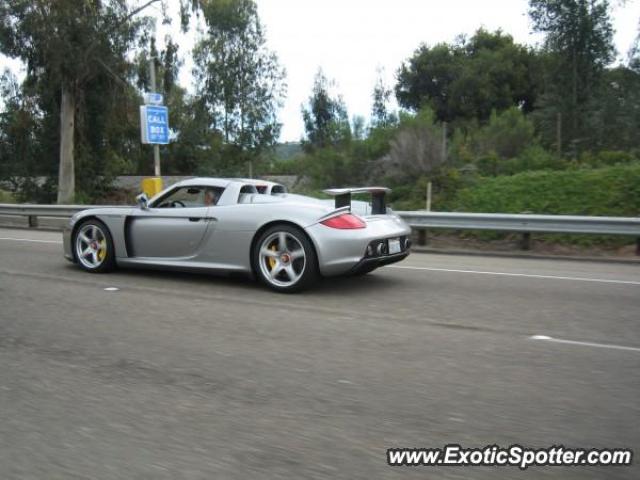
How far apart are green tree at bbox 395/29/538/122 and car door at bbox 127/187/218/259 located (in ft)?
136

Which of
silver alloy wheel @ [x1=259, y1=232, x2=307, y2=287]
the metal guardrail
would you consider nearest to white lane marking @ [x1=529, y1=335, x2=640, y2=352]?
silver alloy wheel @ [x1=259, y1=232, x2=307, y2=287]

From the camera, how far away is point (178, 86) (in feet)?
157

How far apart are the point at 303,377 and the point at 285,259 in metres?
2.71

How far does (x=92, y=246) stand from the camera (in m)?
7.63

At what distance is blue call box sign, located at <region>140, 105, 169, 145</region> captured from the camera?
1727cm

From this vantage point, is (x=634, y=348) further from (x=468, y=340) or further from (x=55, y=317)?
(x=55, y=317)

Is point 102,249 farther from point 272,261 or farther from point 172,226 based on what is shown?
point 272,261

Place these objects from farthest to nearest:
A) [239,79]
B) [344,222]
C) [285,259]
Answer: [239,79] < [285,259] < [344,222]

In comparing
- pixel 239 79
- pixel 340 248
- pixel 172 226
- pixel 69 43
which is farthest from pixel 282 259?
pixel 239 79

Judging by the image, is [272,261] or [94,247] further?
[94,247]

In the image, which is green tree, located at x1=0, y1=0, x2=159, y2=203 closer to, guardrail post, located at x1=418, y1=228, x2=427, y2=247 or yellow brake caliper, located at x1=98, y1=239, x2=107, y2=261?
guardrail post, located at x1=418, y1=228, x2=427, y2=247

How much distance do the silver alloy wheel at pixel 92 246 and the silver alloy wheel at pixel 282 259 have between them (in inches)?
88.3

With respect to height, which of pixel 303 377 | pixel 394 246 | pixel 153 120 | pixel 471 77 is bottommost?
pixel 303 377

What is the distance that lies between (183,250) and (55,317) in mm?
1803
